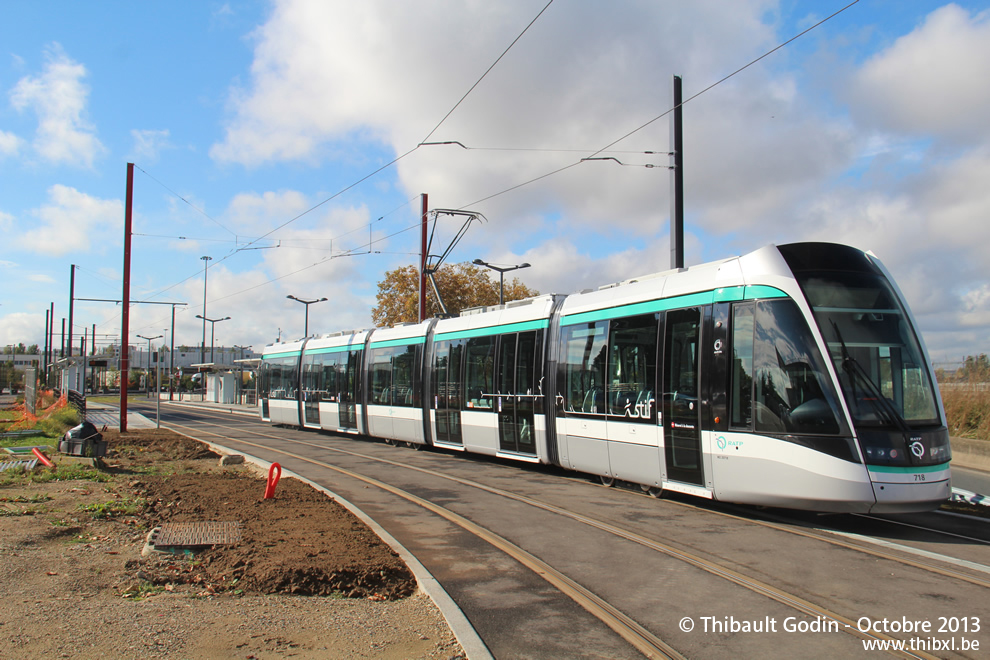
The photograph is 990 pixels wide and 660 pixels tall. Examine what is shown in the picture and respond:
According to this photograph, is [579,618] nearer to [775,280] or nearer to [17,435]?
[775,280]

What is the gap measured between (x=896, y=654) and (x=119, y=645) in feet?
16.9

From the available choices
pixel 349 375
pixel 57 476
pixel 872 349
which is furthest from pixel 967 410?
pixel 57 476

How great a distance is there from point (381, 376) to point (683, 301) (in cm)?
1266

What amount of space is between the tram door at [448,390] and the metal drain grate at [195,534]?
8.76m


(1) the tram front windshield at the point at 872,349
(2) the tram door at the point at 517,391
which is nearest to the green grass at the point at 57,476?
(2) the tram door at the point at 517,391

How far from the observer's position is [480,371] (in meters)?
16.1

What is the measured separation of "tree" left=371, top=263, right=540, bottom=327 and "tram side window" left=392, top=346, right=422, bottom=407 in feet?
77.1

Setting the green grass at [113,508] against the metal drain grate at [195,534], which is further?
the green grass at [113,508]

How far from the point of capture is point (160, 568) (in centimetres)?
670

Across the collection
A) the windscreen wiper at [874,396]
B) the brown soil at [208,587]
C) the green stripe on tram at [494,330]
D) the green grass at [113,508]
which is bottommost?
the green grass at [113,508]

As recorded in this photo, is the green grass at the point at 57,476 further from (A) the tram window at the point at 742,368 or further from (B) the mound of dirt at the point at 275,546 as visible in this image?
(A) the tram window at the point at 742,368

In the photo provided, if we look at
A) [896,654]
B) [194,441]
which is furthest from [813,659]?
[194,441]

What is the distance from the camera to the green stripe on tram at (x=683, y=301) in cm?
900

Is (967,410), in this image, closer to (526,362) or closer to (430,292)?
(526,362)
